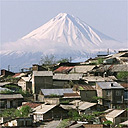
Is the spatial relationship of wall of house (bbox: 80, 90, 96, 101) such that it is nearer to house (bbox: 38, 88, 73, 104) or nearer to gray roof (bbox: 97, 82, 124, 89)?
gray roof (bbox: 97, 82, 124, 89)

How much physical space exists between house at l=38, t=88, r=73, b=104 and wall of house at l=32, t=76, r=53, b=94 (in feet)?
7.65

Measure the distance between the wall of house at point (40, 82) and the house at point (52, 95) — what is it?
233 centimetres

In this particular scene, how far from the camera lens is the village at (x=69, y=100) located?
37.7 m

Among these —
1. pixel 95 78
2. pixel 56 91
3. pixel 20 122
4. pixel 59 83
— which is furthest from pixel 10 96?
pixel 20 122

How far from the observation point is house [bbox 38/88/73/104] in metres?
48.3

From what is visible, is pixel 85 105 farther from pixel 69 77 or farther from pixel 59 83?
pixel 69 77

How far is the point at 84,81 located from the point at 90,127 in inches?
806

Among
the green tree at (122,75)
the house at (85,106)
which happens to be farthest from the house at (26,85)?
the green tree at (122,75)

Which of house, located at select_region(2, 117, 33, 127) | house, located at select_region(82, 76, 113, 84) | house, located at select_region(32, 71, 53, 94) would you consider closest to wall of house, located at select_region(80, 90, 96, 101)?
house, located at select_region(82, 76, 113, 84)

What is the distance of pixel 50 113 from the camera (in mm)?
42375

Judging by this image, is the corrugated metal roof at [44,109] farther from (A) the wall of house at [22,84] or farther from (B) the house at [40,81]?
(A) the wall of house at [22,84]

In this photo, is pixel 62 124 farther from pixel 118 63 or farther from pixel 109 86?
pixel 118 63

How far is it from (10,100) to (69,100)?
5.19 m

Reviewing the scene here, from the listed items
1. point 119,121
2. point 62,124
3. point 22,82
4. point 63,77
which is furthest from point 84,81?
point 62,124
